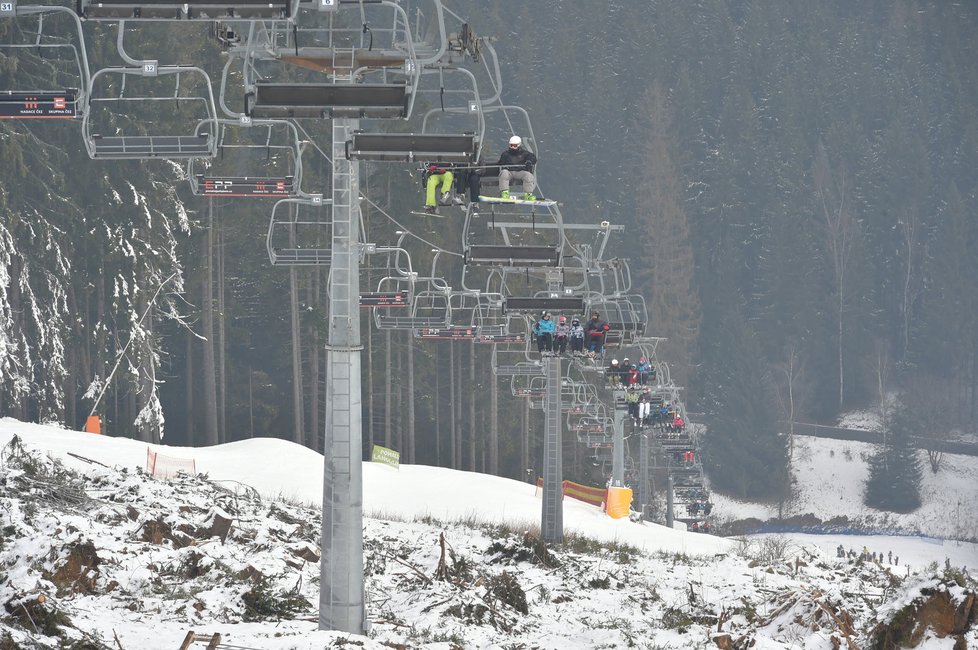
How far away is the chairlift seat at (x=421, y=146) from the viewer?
13.3 metres

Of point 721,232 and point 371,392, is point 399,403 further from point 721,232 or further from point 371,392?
point 721,232

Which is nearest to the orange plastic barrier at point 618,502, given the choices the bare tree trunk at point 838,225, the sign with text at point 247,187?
the sign with text at point 247,187

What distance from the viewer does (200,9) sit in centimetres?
1077

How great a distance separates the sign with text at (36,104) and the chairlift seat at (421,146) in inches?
136

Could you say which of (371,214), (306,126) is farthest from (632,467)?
(306,126)

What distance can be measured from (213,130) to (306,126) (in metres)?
46.1

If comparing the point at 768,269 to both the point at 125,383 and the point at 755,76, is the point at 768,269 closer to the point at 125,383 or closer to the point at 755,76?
the point at 755,76

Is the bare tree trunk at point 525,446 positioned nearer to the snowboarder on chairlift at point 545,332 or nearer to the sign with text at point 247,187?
the snowboarder on chairlift at point 545,332

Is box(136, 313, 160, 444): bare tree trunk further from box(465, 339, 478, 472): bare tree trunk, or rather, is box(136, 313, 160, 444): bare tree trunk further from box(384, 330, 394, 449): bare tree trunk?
box(465, 339, 478, 472): bare tree trunk

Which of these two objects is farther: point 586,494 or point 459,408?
point 459,408

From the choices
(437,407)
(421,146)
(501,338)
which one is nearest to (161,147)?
(421,146)

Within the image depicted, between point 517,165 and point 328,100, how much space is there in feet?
20.4

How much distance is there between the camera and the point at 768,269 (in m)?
127

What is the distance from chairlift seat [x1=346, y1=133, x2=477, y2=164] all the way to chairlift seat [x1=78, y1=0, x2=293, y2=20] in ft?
8.77
